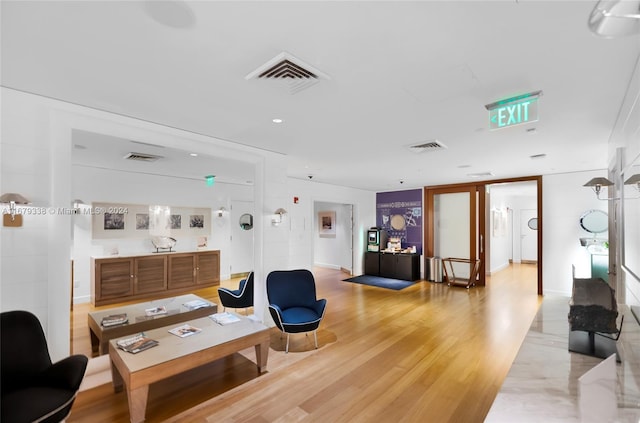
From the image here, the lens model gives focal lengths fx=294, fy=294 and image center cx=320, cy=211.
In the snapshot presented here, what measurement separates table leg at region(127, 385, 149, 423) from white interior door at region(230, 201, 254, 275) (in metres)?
5.53

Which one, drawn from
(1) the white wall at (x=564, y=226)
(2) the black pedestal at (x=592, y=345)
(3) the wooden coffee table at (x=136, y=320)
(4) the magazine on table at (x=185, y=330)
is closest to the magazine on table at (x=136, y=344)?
(4) the magazine on table at (x=185, y=330)

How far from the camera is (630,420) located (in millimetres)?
1225

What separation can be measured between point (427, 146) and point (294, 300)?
111 inches

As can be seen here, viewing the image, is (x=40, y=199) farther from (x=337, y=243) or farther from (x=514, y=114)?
(x=337, y=243)

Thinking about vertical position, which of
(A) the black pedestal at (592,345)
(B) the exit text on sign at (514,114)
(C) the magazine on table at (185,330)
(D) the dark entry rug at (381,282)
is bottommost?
(D) the dark entry rug at (381,282)

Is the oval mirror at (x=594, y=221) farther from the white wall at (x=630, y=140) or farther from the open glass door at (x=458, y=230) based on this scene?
the white wall at (x=630, y=140)

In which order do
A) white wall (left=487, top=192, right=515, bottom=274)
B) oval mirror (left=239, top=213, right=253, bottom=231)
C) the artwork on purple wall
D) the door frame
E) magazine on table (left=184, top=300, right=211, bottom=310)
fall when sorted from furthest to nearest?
white wall (left=487, top=192, right=515, bottom=274) < the artwork on purple wall < oval mirror (left=239, top=213, right=253, bottom=231) < the door frame < magazine on table (left=184, top=300, right=211, bottom=310)

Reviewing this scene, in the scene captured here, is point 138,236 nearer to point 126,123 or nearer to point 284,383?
point 126,123

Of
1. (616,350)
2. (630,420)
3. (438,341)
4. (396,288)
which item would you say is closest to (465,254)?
(396,288)

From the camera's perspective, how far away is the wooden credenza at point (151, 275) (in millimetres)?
5597

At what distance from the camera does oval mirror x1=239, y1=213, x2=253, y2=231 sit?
8031 mm

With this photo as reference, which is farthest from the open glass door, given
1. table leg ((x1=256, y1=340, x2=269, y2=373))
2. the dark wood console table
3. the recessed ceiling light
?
table leg ((x1=256, y1=340, x2=269, y2=373))

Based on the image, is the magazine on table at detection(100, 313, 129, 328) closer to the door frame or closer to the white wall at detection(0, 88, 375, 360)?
the white wall at detection(0, 88, 375, 360)

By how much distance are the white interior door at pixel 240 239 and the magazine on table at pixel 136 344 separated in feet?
16.2
